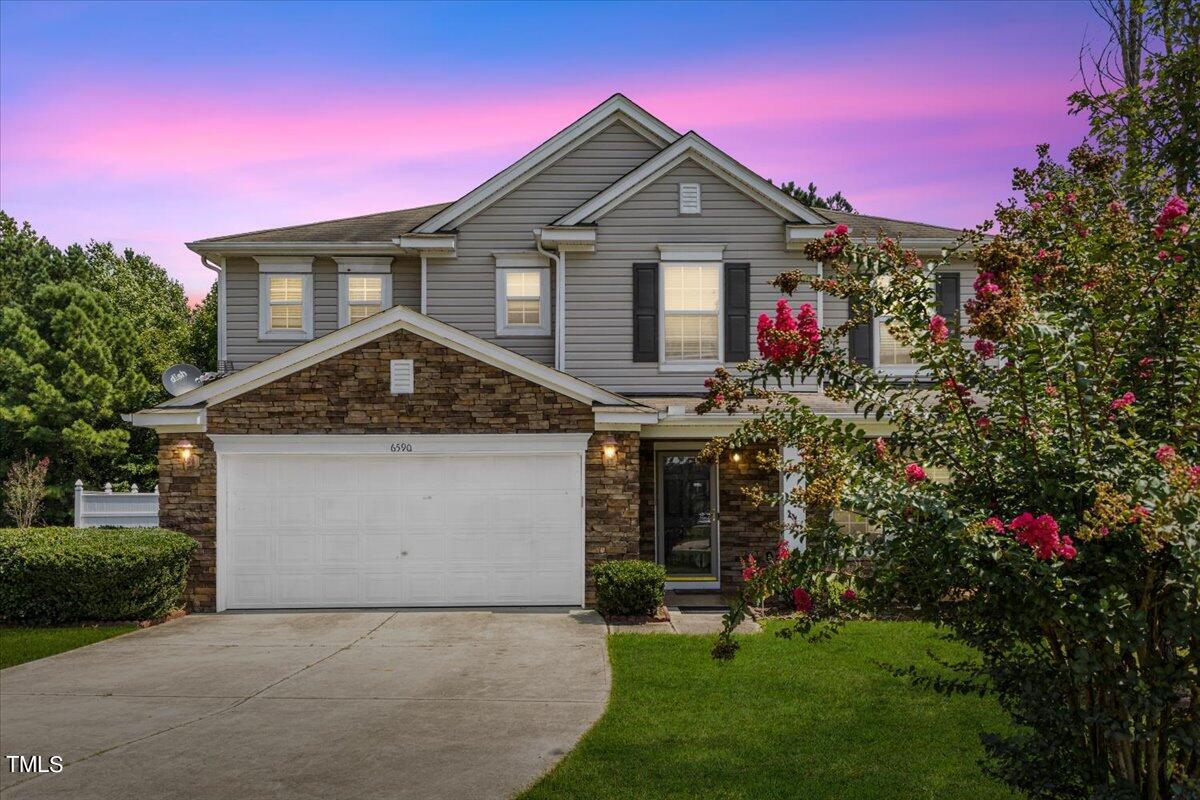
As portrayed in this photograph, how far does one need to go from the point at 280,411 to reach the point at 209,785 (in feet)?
25.2

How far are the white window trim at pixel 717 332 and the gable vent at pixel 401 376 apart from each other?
Answer: 14.3 ft

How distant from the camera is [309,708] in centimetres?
827

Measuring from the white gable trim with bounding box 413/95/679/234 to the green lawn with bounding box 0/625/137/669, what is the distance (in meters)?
7.87

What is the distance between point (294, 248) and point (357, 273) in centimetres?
115

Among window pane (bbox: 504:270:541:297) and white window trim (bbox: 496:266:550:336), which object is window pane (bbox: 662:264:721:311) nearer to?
white window trim (bbox: 496:266:550:336)

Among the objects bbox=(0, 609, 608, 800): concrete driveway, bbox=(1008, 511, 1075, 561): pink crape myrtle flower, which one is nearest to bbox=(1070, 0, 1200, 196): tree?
bbox=(1008, 511, 1075, 561): pink crape myrtle flower

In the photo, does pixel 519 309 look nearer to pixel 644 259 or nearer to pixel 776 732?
pixel 644 259

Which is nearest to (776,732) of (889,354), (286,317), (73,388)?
(889,354)

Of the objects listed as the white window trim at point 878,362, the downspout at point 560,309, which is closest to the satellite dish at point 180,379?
the downspout at point 560,309

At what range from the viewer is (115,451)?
1144 inches

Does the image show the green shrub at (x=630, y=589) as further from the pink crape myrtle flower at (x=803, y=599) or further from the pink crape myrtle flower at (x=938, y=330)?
the pink crape myrtle flower at (x=938, y=330)

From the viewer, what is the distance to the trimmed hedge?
39.7 ft

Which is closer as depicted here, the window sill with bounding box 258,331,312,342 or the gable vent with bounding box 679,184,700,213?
the gable vent with bounding box 679,184,700,213

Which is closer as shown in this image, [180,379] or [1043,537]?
[1043,537]
